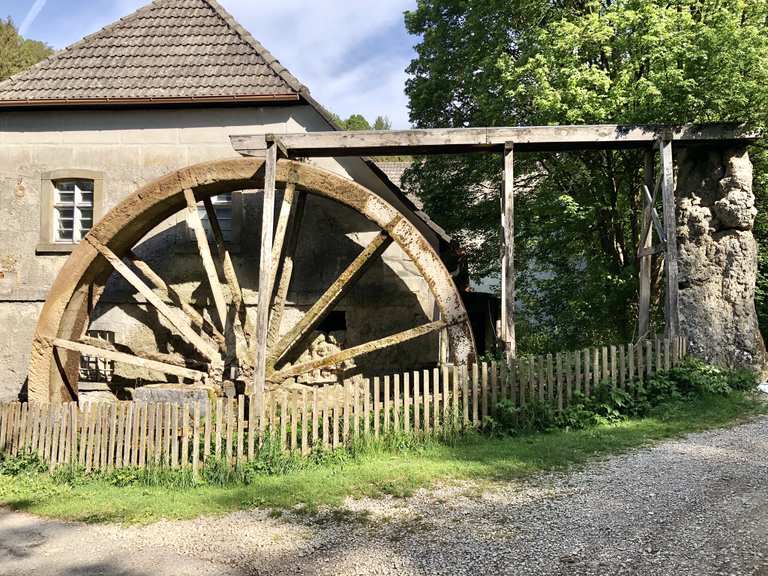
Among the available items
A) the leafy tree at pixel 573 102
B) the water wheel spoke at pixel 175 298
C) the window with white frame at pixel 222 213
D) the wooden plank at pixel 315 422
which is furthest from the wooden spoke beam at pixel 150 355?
the leafy tree at pixel 573 102

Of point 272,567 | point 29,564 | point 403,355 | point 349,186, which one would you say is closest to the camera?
point 272,567

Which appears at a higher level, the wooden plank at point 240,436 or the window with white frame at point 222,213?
the window with white frame at point 222,213

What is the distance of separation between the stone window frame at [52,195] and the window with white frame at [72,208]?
10cm

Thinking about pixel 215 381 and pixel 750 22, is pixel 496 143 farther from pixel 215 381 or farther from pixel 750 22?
pixel 750 22

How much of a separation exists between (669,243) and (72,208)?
8.94 m

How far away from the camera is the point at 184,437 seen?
6148 mm

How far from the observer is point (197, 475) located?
599cm

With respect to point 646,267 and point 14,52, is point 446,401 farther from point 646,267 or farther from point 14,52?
point 14,52

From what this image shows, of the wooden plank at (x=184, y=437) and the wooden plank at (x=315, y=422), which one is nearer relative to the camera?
the wooden plank at (x=184, y=437)

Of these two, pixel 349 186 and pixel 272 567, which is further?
pixel 349 186

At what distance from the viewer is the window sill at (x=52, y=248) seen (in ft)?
31.0

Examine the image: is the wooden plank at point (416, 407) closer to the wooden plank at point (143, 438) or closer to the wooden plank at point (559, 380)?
the wooden plank at point (559, 380)

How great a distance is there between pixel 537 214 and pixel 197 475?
7.67 meters

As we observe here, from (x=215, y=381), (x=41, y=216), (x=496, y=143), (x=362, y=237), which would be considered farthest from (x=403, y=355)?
(x=41, y=216)
